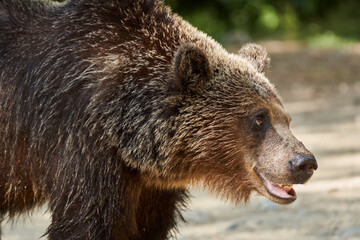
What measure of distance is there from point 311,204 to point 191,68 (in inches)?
132

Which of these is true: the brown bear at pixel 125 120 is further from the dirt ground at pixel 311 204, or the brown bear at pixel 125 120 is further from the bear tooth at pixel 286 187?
the dirt ground at pixel 311 204

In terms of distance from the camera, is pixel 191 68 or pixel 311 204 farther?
pixel 311 204

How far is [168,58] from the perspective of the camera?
6484 millimetres

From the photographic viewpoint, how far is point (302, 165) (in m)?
5.81

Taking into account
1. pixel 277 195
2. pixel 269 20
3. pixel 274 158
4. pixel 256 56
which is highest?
pixel 256 56

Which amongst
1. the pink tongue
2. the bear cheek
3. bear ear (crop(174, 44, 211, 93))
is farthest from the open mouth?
bear ear (crop(174, 44, 211, 93))

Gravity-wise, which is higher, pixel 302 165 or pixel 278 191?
pixel 302 165

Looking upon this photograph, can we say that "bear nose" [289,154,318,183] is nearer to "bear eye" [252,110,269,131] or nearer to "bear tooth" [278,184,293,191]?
"bear tooth" [278,184,293,191]

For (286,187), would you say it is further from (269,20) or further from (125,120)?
(269,20)

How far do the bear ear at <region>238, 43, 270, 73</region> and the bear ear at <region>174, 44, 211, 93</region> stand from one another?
732mm

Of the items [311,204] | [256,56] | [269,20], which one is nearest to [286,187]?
[256,56]

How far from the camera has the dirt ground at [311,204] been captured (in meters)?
8.02

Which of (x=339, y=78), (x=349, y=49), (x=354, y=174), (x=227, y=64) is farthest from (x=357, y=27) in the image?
(x=227, y=64)

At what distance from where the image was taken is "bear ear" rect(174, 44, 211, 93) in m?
6.11
